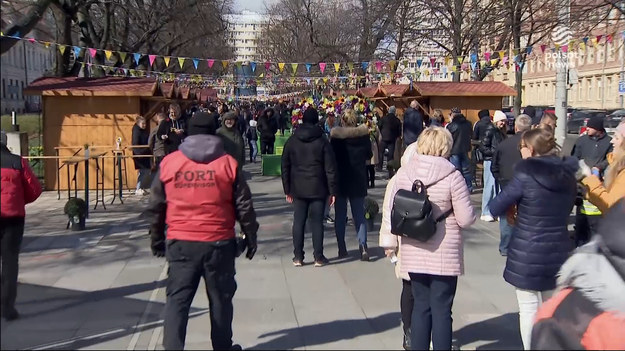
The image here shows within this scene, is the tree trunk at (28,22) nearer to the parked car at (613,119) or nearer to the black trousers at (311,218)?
the black trousers at (311,218)

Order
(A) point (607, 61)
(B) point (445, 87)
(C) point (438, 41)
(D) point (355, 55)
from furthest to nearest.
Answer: (A) point (607, 61), (D) point (355, 55), (C) point (438, 41), (B) point (445, 87)

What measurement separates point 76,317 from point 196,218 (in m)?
2.37

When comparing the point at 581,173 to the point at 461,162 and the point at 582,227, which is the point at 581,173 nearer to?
the point at 582,227

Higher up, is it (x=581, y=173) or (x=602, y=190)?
(x=581, y=173)

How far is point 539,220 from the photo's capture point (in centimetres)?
497

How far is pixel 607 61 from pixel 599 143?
47.9 metres

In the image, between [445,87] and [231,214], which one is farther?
[445,87]

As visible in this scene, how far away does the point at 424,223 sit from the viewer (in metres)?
4.90

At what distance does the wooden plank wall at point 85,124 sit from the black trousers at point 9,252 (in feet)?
33.5

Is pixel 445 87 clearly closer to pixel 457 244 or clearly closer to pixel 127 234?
pixel 127 234

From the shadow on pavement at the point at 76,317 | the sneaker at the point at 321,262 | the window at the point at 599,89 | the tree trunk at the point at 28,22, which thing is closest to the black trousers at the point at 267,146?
the tree trunk at the point at 28,22

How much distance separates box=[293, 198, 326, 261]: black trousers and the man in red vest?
336cm

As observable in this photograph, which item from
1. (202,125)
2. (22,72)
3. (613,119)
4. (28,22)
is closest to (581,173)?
(202,125)

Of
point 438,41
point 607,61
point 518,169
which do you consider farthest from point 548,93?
point 518,169
